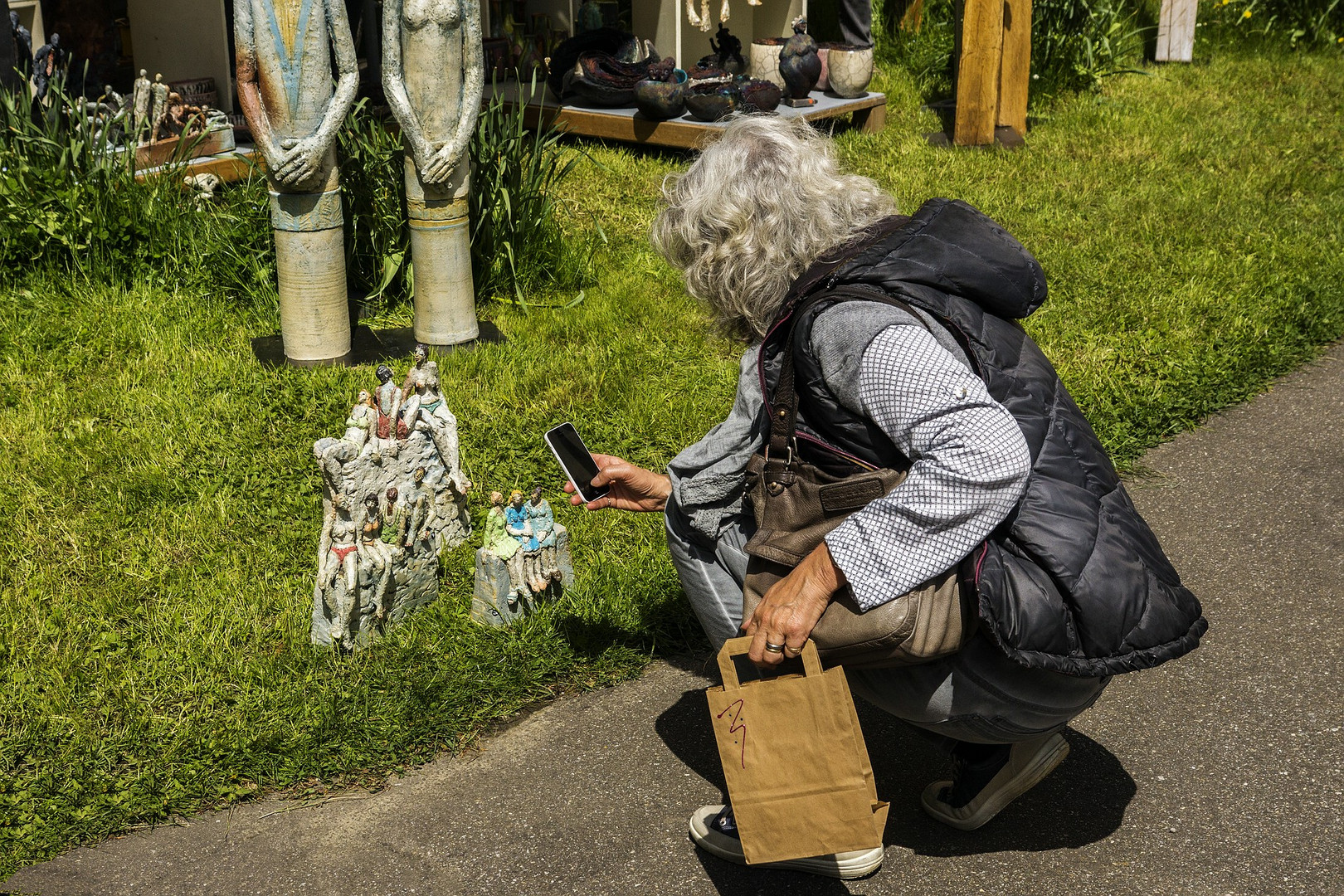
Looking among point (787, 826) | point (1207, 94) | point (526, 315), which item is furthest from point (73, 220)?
point (1207, 94)

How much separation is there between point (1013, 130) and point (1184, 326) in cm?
320

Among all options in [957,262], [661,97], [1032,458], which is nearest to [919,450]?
[1032,458]

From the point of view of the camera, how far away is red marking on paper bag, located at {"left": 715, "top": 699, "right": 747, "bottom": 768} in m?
2.33

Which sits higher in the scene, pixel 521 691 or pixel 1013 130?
pixel 1013 130

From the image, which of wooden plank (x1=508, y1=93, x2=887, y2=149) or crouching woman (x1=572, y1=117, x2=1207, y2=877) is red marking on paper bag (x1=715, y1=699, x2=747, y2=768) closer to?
crouching woman (x1=572, y1=117, x2=1207, y2=877)

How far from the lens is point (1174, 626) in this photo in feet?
7.88

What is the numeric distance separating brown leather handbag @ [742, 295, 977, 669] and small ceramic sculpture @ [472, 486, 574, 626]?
3.49ft

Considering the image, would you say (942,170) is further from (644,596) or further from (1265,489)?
(644,596)

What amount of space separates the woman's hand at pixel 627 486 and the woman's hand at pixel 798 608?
2.57 feet

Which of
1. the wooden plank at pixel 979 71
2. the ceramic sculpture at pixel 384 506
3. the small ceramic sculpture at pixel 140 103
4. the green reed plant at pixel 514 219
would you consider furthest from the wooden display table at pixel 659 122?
the ceramic sculpture at pixel 384 506

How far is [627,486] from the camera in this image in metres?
3.16

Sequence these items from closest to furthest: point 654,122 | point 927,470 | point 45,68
A: point 927,470
point 45,68
point 654,122

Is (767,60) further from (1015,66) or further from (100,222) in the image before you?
(100,222)

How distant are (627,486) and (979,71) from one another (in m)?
5.94
